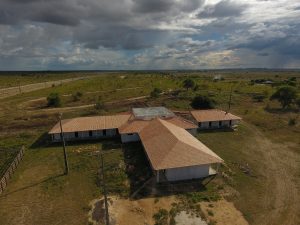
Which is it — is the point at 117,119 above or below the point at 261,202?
above

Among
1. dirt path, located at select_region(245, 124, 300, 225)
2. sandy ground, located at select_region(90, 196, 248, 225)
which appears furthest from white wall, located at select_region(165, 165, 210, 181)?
dirt path, located at select_region(245, 124, 300, 225)

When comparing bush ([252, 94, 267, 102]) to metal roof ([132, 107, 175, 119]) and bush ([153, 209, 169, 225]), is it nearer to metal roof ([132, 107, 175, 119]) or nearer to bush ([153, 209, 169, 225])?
metal roof ([132, 107, 175, 119])

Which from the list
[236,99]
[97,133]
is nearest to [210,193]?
[97,133]

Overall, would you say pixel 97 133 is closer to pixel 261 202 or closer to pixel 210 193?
pixel 210 193

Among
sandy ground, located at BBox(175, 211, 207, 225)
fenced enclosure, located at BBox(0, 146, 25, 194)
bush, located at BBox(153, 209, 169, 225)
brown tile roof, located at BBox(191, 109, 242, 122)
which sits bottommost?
sandy ground, located at BBox(175, 211, 207, 225)

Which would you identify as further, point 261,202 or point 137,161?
point 137,161

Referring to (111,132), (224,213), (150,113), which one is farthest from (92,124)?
(224,213)

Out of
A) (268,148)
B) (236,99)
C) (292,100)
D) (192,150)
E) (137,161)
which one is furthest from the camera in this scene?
(236,99)

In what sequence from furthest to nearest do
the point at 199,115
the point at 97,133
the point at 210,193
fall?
1. the point at 199,115
2. the point at 97,133
3. the point at 210,193
